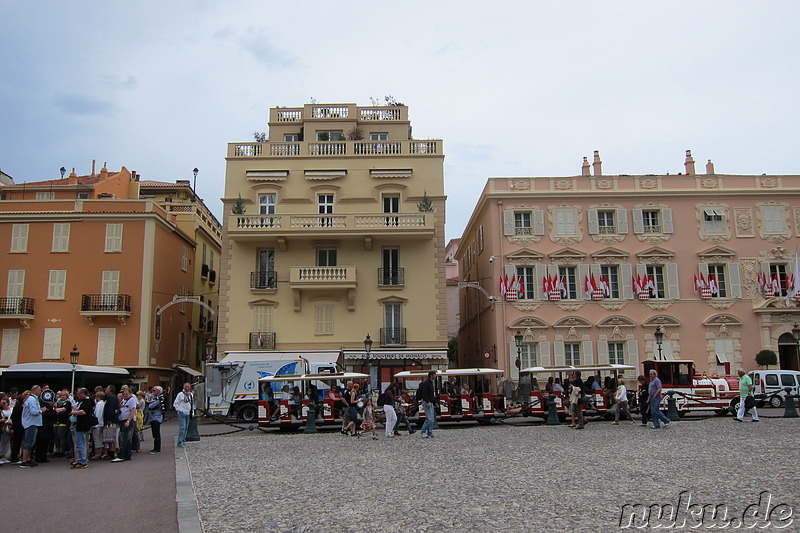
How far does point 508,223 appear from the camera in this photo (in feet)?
117

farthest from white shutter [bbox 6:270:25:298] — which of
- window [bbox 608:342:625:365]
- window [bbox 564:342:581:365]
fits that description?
window [bbox 608:342:625:365]

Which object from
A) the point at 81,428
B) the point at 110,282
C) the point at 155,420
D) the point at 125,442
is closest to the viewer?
the point at 81,428

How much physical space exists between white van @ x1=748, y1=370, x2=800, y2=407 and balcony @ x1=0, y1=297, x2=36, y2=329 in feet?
109

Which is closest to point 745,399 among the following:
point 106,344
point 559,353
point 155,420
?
point 559,353

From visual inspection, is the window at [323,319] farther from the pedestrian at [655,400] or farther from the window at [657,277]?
the pedestrian at [655,400]

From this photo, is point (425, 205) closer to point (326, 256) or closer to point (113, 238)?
point (326, 256)

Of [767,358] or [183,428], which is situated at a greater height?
[767,358]

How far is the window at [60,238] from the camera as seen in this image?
37312mm

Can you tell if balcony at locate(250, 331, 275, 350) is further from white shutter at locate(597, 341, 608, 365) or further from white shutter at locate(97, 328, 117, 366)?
white shutter at locate(597, 341, 608, 365)

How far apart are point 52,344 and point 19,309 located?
230 cm

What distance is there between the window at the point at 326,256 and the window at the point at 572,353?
464 inches

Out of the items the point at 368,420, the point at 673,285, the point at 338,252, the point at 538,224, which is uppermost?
the point at 538,224

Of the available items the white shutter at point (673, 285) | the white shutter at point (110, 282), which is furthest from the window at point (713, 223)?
the white shutter at point (110, 282)

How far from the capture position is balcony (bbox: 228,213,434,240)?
34406mm
